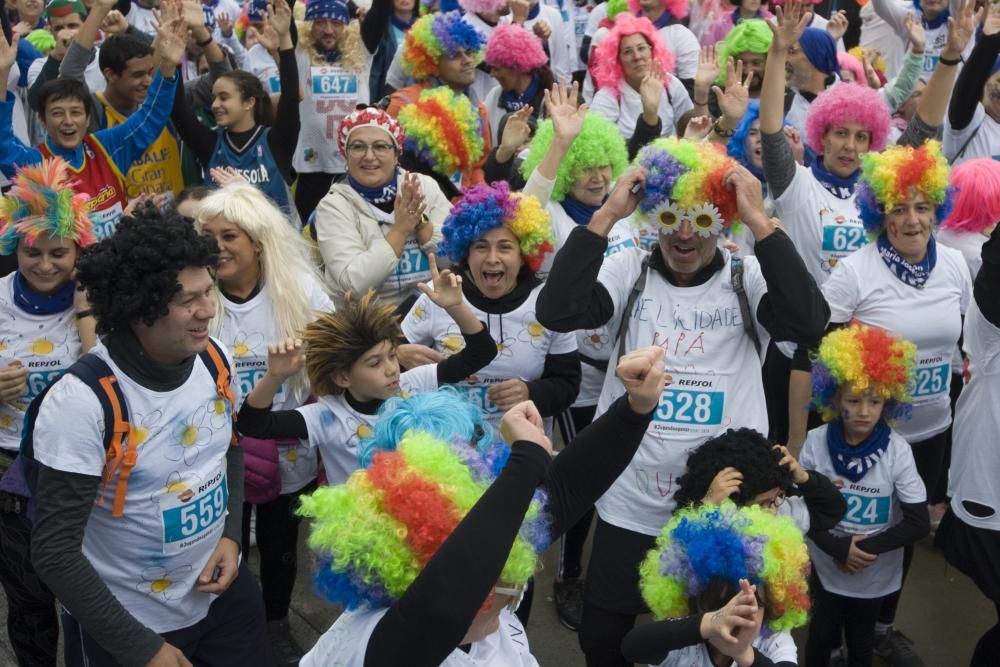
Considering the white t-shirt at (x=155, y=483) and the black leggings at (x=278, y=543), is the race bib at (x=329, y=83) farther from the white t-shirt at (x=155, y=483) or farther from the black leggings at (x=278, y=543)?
the white t-shirt at (x=155, y=483)

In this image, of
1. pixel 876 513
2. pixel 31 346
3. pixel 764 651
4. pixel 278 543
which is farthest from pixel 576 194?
pixel 764 651

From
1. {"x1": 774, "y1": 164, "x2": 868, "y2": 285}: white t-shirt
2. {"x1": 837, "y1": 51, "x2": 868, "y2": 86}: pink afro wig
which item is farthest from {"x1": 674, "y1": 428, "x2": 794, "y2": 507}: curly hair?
{"x1": 837, "y1": 51, "x2": 868, "y2": 86}: pink afro wig

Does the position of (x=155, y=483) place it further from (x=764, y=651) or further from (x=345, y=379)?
(x=764, y=651)

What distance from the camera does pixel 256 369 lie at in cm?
416

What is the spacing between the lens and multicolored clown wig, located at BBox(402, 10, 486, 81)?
7.10 metres

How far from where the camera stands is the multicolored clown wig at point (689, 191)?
369cm

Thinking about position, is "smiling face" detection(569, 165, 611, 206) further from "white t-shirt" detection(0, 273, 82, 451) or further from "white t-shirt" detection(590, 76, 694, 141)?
"white t-shirt" detection(0, 273, 82, 451)

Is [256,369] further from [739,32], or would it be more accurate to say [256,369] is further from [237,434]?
[739,32]

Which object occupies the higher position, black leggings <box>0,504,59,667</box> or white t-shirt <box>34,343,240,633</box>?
white t-shirt <box>34,343,240,633</box>

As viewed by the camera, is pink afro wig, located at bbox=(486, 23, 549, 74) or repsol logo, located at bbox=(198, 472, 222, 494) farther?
pink afro wig, located at bbox=(486, 23, 549, 74)

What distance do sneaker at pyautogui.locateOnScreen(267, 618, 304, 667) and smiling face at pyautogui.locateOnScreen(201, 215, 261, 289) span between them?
1.54 metres

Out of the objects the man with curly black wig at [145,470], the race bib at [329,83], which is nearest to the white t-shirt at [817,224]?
the man with curly black wig at [145,470]

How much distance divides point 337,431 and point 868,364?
2069mm

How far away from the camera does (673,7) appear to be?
8.77m
